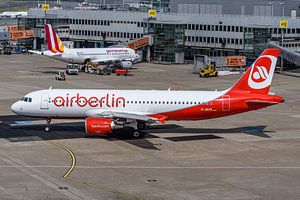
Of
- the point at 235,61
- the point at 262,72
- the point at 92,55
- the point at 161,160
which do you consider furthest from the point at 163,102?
the point at 235,61

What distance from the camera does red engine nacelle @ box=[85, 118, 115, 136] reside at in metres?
61.2

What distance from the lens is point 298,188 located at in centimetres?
4569

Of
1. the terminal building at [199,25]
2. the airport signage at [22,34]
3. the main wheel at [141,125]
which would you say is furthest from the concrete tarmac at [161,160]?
the airport signage at [22,34]

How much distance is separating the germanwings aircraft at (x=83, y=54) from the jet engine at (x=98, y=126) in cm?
7017

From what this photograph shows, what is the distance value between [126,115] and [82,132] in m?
6.81

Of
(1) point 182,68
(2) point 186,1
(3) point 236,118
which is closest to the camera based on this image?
(3) point 236,118

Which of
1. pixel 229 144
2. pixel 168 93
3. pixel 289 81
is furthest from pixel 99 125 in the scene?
pixel 289 81

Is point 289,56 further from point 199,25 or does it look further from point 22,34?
point 22,34

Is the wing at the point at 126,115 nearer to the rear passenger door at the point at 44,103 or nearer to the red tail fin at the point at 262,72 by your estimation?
the rear passenger door at the point at 44,103

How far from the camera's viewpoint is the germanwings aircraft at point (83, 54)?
5098 inches

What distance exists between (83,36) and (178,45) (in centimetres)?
4050

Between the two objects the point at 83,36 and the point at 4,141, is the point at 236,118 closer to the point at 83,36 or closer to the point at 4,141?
the point at 4,141

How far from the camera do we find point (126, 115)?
61.8m

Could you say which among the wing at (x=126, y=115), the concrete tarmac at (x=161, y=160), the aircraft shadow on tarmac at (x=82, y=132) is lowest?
the concrete tarmac at (x=161, y=160)
